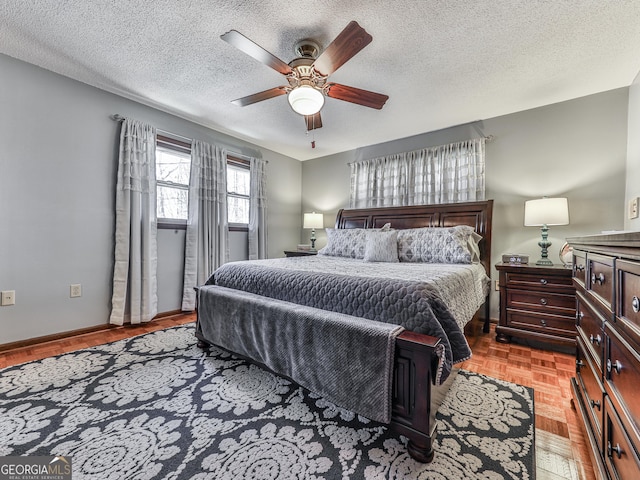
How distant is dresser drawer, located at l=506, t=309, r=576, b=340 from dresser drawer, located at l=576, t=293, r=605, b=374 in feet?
3.44

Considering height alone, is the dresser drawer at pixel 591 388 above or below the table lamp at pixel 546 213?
below

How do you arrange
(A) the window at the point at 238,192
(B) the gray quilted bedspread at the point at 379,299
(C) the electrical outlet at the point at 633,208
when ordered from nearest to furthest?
(B) the gray quilted bedspread at the point at 379,299 → (C) the electrical outlet at the point at 633,208 → (A) the window at the point at 238,192

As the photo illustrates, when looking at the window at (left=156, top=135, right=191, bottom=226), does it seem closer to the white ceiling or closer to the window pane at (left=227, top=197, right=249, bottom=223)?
the white ceiling

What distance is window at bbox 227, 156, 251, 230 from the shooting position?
13.2 feet

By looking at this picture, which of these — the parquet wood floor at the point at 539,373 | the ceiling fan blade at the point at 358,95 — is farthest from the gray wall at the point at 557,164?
the ceiling fan blade at the point at 358,95

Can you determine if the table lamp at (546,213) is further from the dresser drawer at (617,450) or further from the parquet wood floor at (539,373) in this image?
the dresser drawer at (617,450)

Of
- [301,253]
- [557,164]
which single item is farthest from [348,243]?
[557,164]

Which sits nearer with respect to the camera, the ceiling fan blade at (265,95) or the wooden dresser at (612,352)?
the wooden dresser at (612,352)

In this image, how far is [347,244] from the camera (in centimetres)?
327

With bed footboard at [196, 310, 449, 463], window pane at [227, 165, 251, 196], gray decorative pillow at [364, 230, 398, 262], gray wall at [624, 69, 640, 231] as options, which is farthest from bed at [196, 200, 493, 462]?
window pane at [227, 165, 251, 196]

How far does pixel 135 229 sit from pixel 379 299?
2774 mm

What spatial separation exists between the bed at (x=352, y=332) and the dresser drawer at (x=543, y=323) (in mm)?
597

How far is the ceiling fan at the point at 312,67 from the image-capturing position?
Result: 1.59 metres

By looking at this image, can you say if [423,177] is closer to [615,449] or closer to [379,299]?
[379,299]
